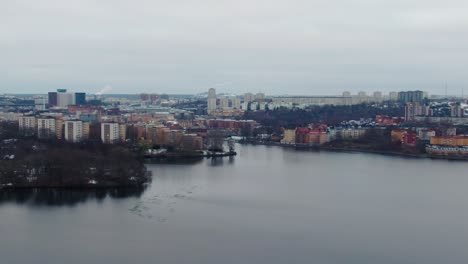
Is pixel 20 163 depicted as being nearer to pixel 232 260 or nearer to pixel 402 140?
pixel 232 260

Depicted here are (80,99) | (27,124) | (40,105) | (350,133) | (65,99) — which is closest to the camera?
(27,124)

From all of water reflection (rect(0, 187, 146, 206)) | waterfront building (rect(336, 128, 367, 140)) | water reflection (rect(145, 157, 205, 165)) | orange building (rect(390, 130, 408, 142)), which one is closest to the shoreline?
orange building (rect(390, 130, 408, 142))

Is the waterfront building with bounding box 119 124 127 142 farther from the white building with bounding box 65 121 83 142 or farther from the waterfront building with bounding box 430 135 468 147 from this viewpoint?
the waterfront building with bounding box 430 135 468 147

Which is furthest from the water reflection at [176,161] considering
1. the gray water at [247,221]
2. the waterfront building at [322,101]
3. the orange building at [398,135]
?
the waterfront building at [322,101]

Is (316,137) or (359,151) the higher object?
(316,137)

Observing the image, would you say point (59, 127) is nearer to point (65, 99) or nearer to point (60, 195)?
point (60, 195)

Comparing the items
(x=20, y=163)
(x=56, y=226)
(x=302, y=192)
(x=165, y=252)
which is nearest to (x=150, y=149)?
(x=20, y=163)

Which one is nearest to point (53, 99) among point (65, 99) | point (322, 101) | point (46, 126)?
point (65, 99)

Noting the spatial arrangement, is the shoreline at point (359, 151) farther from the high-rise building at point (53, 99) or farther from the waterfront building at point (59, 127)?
the high-rise building at point (53, 99)

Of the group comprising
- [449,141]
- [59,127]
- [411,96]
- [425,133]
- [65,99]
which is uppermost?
[411,96]
